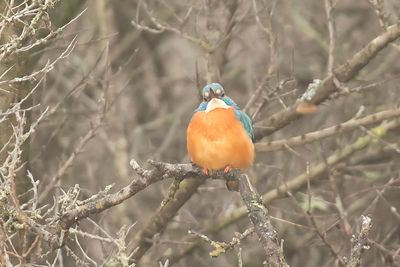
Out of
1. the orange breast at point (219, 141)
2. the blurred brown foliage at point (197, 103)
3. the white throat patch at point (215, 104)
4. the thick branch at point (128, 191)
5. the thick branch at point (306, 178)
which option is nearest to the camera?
the thick branch at point (128, 191)

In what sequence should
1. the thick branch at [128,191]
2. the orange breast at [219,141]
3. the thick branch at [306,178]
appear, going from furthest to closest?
the thick branch at [306,178] → the orange breast at [219,141] → the thick branch at [128,191]

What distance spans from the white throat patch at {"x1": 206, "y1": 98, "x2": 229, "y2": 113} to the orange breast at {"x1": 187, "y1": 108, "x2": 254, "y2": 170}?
55 mm

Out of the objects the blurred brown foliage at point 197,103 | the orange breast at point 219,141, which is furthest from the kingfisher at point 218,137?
the blurred brown foliage at point 197,103

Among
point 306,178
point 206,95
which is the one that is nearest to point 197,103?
point 306,178

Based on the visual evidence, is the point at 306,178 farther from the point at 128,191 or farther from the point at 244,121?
the point at 128,191

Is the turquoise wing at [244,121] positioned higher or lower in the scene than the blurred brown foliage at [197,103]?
higher

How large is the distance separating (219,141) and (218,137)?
3cm

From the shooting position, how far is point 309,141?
23.1 feet

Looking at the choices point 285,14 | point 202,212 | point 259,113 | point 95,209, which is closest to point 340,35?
point 285,14

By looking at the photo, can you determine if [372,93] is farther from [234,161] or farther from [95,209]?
[95,209]

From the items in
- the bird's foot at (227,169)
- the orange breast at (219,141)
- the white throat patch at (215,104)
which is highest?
the white throat patch at (215,104)

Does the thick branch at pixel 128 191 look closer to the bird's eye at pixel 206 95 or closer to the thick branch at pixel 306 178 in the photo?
the bird's eye at pixel 206 95

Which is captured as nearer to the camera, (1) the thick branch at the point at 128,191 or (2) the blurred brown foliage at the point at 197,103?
(1) the thick branch at the point at 128,191

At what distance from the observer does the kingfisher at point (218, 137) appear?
5.31 meters
